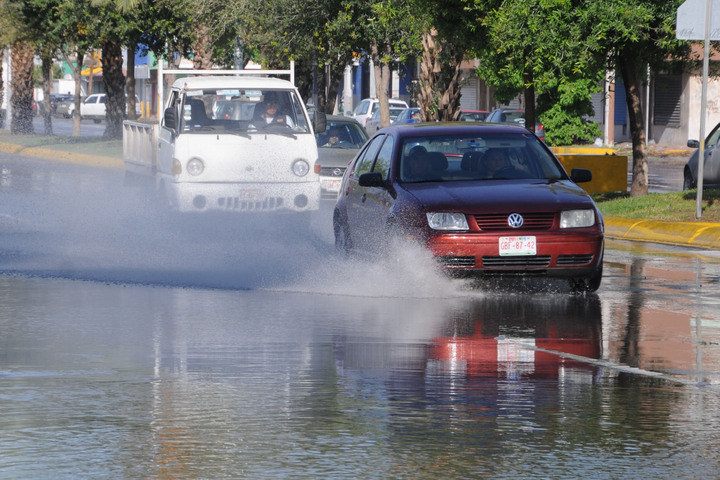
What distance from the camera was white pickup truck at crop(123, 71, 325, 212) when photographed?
17.8 meters

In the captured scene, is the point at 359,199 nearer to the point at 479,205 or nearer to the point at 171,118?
the point at 479,205

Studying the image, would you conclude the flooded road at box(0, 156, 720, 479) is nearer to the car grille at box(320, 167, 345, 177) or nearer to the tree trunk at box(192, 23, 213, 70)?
the car grille at box(320, 167, 345, 177)

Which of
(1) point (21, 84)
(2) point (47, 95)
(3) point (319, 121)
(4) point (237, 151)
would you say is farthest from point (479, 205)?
(2) point (47, 95)

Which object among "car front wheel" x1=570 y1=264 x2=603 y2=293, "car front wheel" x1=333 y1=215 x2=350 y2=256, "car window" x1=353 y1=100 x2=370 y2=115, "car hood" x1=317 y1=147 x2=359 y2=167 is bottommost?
"car front wheel" x1=570 y1=264 x2=603 y2=293

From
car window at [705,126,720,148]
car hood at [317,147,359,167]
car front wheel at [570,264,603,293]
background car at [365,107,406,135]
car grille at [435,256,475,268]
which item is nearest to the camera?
car grille at [435,256,475,268]

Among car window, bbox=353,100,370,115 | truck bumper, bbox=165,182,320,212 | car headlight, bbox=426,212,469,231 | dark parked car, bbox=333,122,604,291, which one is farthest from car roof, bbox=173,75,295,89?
car window, bbox=353,100,370,115

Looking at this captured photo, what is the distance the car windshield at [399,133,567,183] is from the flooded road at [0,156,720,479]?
105cm

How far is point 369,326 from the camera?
9992 millimetres

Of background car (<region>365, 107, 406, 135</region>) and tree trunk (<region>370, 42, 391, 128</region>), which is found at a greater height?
tree trunk (<region>370, 42, 391, 128</region>)

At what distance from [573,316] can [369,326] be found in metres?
1.70

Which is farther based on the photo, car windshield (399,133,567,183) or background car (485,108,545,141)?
background car (485,108,545,141)

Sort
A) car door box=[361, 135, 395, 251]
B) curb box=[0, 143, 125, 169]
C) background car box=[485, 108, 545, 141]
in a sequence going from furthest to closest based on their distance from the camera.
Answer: background car box=[485, 108, 545, 141] → curb box=[0, 143, 125, 169] → car door box=[361, 135, 395, 251]

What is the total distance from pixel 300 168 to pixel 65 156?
910 inches

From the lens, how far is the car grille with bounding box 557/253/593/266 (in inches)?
456
